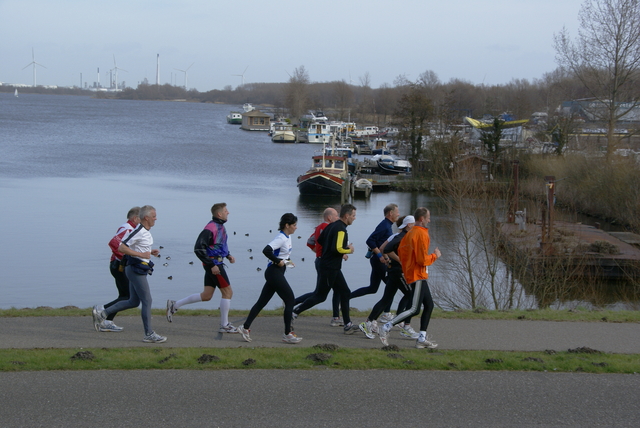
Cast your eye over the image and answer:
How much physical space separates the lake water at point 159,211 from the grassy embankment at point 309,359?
10.7 m

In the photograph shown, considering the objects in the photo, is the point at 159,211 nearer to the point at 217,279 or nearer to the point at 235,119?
the point at 217,279

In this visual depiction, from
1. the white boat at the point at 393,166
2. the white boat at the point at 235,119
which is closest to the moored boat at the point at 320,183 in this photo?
the white boat at the point at 393,166

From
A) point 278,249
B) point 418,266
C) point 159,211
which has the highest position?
point 278,249

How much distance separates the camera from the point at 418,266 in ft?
28.3

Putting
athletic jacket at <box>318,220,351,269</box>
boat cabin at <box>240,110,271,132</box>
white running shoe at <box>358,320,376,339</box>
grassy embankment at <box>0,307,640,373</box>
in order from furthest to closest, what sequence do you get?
boat cabin at <box>240,110,271,132</box>, white running shoe at <box>358,320,376,339</box>, athletic jacket at <box>318,220,351,269</box>, grassy embankment at <box>0,307,640,373</box>

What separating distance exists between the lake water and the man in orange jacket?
10728 millimetres

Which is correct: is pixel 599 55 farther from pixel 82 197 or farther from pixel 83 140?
pixel 83 140

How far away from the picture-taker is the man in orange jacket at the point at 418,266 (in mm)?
8539

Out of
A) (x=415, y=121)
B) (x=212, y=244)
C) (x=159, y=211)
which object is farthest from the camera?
(x=415, y=121)

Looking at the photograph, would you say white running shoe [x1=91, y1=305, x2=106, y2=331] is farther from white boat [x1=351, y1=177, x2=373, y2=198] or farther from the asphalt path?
white boat [x1=351, y1=177, x2=373, y2=198]

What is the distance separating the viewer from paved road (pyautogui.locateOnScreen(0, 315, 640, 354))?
8633 mm

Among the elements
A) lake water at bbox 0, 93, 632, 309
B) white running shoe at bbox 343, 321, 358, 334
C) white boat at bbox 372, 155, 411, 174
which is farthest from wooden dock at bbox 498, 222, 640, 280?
white boat at bbox 372, 155, 411, 174

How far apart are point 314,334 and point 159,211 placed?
108 feet

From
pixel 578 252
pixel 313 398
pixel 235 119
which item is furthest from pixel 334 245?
pixel 235 119
